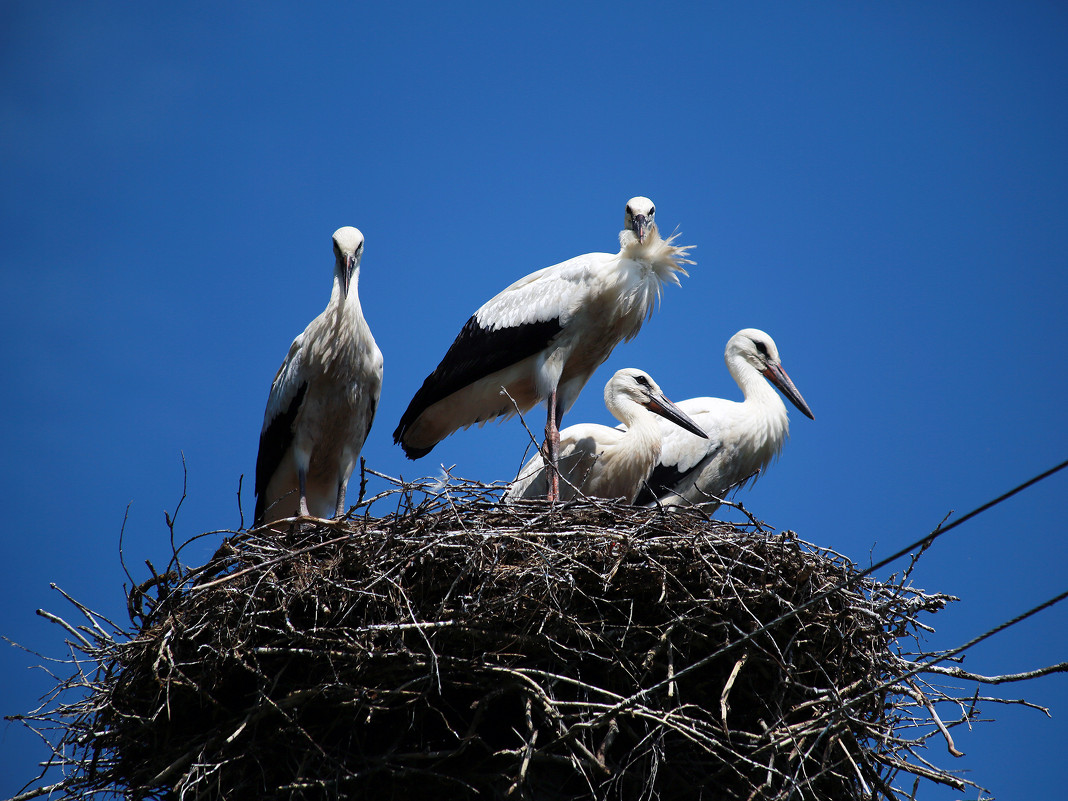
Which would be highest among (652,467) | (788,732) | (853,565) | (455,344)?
(455,344)

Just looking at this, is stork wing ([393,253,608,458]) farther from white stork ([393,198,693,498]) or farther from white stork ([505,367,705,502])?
white stork ([505,367,705,502])

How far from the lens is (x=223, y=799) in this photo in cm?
367

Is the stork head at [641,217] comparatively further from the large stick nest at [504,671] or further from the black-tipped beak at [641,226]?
the large stick nest at [504,671]

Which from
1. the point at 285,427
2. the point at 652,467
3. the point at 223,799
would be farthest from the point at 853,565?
the point at 285,427

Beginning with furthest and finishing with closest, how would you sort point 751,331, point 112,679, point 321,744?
point 751,331, point 112,679, point 321,744

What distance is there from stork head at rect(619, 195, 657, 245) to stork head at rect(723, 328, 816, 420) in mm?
1376

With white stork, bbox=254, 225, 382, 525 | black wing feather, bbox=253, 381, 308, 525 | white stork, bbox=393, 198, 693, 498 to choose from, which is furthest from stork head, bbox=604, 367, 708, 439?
black wing feather, bbox=253, 381, 308, 525

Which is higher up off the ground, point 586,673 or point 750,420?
point 750,420

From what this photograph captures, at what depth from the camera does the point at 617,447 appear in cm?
603

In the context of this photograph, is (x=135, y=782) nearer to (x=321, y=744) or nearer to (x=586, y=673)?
(x=321, y=744)

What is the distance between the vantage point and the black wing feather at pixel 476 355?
593 centimetres

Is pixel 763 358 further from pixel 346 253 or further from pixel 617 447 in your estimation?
pixel 346 253

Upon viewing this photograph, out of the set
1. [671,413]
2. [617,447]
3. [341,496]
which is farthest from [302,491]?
[671,413]

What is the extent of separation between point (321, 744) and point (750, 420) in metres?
3.78
